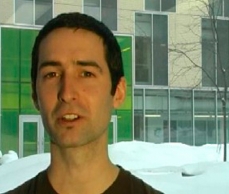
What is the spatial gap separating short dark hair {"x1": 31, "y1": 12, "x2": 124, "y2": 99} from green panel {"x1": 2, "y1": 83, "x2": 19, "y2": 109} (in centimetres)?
1113

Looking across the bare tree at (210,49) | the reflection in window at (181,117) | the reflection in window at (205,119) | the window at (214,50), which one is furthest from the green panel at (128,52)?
the reflection in window at (205,119)

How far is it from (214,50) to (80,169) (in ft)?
36.9

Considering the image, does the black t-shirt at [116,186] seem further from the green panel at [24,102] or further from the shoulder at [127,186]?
the green panel at [24,102]

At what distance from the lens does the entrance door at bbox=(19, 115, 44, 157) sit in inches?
458

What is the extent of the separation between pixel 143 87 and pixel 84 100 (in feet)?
40.2

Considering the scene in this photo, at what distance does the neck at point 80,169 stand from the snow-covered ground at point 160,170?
3635mm

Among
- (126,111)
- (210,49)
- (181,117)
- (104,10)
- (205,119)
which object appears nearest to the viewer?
(210,49)

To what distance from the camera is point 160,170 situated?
19.8 ft

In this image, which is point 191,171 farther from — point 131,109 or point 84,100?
point 131,109

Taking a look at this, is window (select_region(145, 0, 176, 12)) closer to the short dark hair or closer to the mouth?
the short dark hair

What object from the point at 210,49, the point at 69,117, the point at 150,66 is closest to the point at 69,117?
the point at 69,117

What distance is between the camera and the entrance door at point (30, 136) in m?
11.6

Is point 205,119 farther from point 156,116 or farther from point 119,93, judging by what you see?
point 119,93

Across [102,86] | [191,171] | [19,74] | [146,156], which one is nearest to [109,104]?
[102,86]
